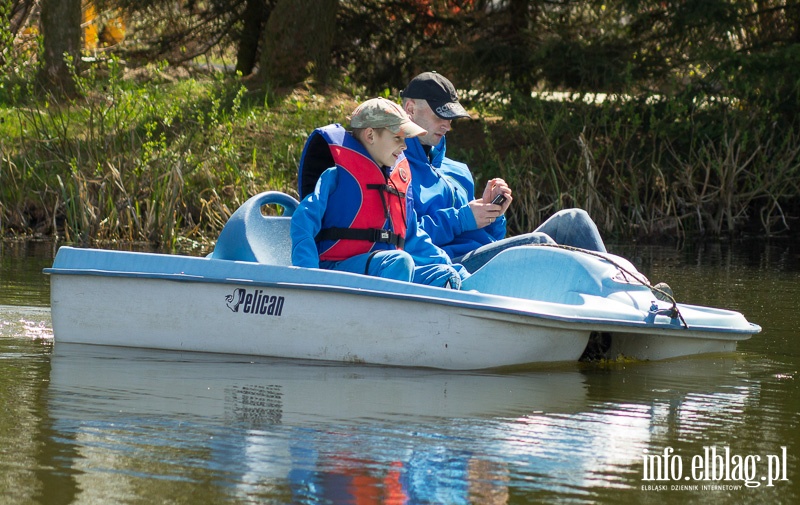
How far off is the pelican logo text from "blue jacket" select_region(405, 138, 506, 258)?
0.85 m

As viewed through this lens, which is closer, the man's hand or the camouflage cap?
the camouflage cap

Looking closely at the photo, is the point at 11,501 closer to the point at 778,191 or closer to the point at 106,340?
the point at 106,340

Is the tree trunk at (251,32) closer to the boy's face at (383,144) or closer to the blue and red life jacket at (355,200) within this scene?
the blue and red life jacket at (355,200)

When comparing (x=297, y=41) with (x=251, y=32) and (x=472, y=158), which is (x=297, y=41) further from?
(x=472, y=158)

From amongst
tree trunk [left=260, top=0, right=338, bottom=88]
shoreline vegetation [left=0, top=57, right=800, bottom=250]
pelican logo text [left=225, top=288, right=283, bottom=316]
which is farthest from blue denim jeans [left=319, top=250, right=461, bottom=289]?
tree trunk [left=260, top=0, right=338, bottom=88]

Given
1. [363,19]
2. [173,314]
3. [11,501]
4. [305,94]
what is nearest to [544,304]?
[173,314]

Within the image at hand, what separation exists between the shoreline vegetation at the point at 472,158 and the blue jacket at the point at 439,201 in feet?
16.4

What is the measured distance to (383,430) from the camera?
4.35 m

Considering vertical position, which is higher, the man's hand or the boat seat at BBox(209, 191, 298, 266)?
the man's hand

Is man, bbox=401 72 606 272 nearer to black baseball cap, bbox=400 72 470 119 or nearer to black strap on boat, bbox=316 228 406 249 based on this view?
black baseball cap, bbox=400 72 470 119

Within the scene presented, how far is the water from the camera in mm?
3639

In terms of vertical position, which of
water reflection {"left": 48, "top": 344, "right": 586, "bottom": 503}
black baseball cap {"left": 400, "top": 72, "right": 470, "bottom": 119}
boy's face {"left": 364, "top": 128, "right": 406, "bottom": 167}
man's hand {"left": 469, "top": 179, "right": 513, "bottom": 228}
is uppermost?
black baseball cap {"left": 400, "top": 72, "right": 470, "bottom": 119}

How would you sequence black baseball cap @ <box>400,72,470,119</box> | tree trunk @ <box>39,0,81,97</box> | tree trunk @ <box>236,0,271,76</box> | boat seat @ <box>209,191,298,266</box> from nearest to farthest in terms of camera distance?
black baseball cap @ <box>400,72,470,119</box> < boat seat @ <box>209,191,298,266</box> < tree trunk @ <box>39,0,81,97</box> < tree trunk @ <box>236,0,271,76</box>

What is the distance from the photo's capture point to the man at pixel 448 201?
599cm
